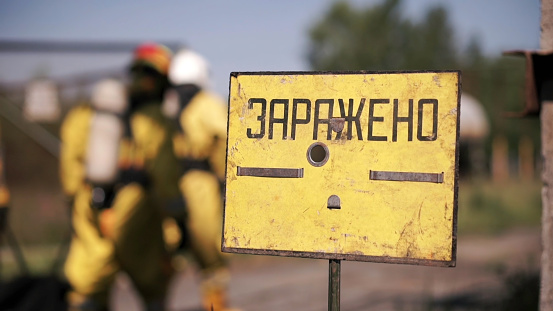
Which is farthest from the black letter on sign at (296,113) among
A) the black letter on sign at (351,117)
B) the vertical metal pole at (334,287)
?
the vertical metal pole at (334,287)

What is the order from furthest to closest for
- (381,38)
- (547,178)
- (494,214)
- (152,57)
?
(381,38)
(494,214)
(152,57)
(547,178)

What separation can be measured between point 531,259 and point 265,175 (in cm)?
489

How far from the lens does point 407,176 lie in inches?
96.3

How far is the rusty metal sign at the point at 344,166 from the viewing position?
242 centimetres

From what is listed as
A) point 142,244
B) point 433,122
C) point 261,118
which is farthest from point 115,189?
point 433,122

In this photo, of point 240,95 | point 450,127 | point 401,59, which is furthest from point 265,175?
point 401,59

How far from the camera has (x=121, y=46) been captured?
8484mm

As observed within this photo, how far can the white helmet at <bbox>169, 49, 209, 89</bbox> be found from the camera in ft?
19.8

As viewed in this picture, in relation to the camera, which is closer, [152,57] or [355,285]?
[152,57]

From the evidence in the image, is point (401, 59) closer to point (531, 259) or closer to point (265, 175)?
point (531, 259)

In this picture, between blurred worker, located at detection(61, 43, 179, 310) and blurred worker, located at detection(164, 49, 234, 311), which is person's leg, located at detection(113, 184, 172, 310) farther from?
blurred worker, located at detection(164, 49, 234, 311)

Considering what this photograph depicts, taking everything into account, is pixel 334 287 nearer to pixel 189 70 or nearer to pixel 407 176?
pixel 407 176

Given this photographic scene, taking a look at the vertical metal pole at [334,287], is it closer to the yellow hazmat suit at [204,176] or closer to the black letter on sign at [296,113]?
the black letter on sign at [296,113]

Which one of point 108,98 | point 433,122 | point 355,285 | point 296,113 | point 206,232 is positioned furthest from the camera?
point 355,285
